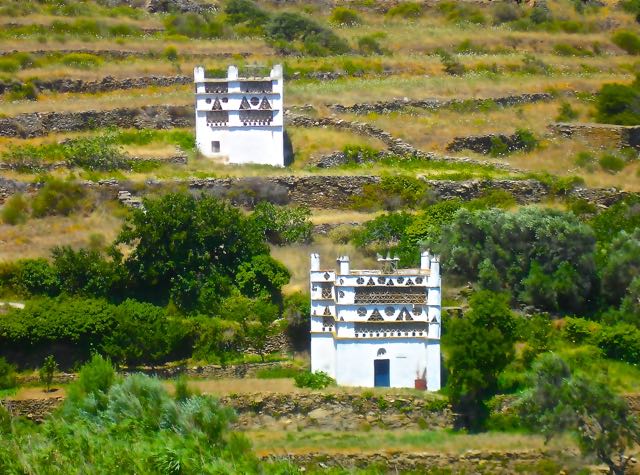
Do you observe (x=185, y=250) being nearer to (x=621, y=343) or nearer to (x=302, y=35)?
(x=621, y=343)

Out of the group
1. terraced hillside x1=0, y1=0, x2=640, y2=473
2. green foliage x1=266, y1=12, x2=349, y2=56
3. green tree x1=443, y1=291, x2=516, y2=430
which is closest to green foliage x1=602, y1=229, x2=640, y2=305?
terraced hillside x1=0, y1=0, x2=640, y2=473

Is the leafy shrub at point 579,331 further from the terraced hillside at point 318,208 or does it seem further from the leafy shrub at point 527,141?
the leafy shrub at point 527,141

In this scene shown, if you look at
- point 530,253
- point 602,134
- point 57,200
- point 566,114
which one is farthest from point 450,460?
point 566,114

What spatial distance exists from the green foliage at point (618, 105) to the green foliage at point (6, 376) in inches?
1157

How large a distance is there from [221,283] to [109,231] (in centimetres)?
552

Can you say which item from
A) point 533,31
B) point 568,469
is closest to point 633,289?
point 568,469

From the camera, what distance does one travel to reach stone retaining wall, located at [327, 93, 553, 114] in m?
62.3

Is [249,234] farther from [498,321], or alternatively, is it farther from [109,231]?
[498,321]

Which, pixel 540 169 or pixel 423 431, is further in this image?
pixel 540 169

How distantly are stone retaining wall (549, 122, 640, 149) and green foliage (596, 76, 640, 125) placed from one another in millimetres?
1592

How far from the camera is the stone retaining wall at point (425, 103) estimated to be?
62.3m

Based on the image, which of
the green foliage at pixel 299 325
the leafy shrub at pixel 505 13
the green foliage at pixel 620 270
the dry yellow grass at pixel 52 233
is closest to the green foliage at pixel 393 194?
the green foliage at pixel 620 270

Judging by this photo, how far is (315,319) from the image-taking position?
44.6 metres

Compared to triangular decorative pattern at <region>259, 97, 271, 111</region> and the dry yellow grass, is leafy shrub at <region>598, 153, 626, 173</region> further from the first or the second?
the dry yellow grass
